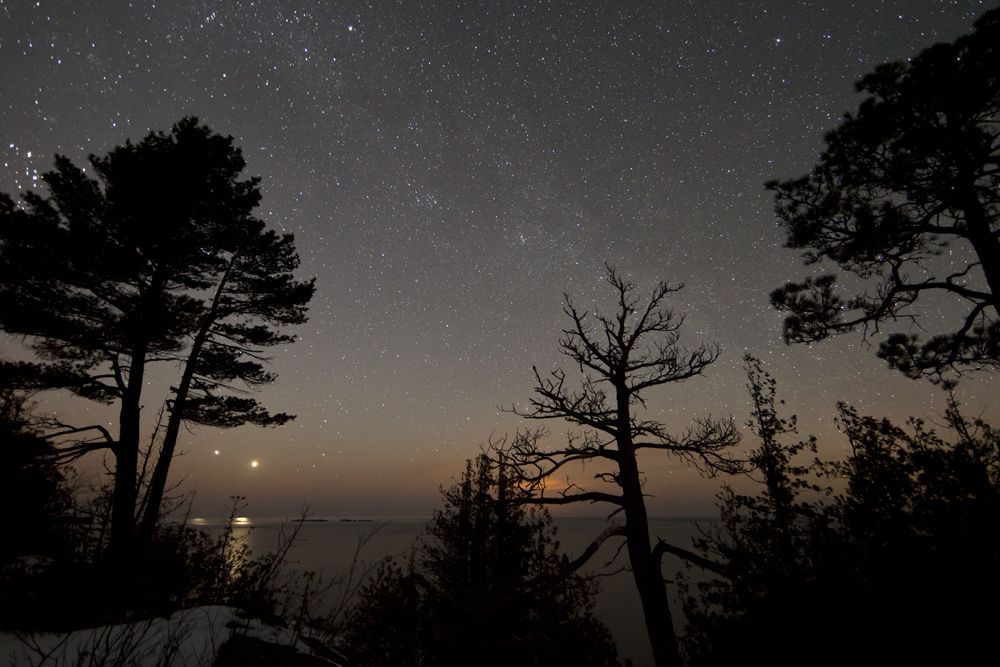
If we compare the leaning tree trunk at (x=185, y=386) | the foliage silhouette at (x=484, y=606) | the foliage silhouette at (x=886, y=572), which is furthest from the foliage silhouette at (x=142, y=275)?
the foliage silhouette at (x=886, y=572)

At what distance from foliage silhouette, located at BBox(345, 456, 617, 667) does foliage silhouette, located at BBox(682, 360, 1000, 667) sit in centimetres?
226

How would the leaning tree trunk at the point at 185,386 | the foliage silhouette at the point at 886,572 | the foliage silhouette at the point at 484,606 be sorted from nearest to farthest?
the foliage silhouette at the point at 886,572
the foliage silhouette at the point at 484,606
the leaning tree trunk at the point at 185,386

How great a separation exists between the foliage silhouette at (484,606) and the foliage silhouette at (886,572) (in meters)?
2.26

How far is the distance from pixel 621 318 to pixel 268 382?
35.0 ft

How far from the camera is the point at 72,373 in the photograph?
11055 mm

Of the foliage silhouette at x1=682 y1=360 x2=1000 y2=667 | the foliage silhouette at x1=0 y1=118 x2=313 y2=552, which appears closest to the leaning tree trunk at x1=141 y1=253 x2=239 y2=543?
the foliage silhouette at x1=0 y1=118 x2=313 y2=552

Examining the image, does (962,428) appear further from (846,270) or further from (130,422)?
(130,422)

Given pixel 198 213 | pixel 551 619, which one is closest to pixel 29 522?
pixel 198 213

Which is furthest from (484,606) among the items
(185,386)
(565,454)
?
(185,386)

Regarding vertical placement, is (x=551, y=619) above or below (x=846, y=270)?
below

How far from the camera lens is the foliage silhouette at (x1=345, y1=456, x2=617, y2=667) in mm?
6625

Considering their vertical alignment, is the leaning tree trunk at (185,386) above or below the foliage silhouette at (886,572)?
above

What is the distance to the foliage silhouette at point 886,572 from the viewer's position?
13.7 feet

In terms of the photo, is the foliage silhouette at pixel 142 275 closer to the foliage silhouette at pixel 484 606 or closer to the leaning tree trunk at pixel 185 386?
the leaning tree trunk at pixel 185 386
